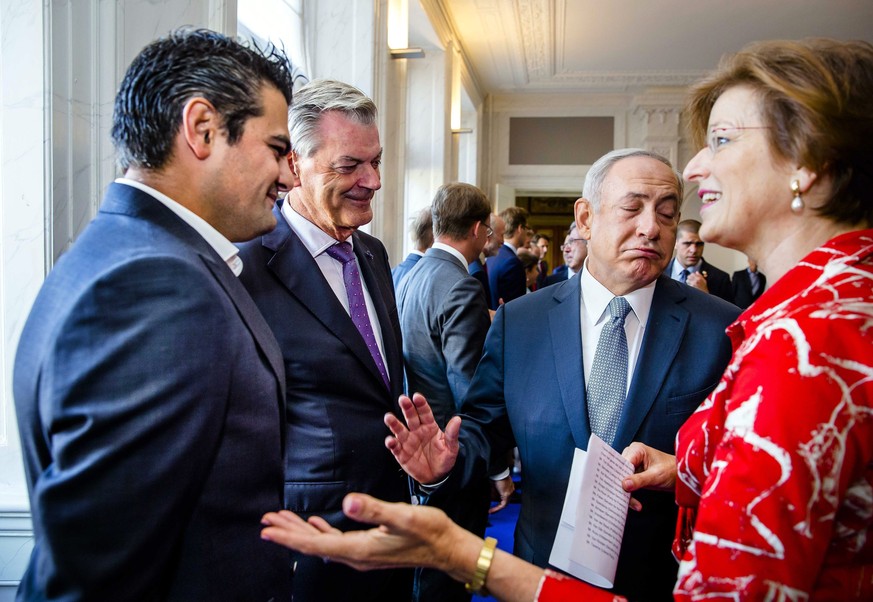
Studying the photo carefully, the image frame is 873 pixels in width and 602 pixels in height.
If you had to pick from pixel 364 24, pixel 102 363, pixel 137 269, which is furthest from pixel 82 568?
pixel 364 24

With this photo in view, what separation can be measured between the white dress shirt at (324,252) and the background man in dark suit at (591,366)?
1.11 feet

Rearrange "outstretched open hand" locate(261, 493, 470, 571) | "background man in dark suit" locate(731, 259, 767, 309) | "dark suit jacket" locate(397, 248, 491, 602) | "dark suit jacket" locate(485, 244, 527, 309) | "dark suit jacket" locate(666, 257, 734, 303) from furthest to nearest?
1. "dark suit jacket" locate(485, 244, 527, 309)
2. "background man in dark suit" locate(731, 259, 767, 309)
3. "dark suit jacket" locate(666, 257, 734, 303)
4. "dark suit jacket" locate(397, 248, 491, 602)
5. "outstretched open hand" locate(261, 493, 470, 571)

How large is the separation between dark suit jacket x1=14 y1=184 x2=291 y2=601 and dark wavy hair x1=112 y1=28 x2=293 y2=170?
90 mm

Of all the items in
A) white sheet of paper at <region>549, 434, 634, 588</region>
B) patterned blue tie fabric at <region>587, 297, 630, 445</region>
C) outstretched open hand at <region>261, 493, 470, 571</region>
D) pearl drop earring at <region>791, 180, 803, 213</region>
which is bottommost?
white sheet of paper at <region>549, 434, 634, 588</region>

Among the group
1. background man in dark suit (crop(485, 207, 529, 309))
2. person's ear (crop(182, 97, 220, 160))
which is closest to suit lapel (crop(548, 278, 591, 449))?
person's ear (crop(182, 97, 220, 160))

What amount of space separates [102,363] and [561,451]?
3.48 ft

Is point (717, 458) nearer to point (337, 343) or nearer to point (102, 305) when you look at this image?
point (102, 305)

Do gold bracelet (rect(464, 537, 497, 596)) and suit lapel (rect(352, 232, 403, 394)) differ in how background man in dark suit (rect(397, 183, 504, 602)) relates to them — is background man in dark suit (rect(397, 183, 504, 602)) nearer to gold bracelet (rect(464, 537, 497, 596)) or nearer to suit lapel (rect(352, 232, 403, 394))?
suit lapel (rect(352, 232, 403, 394))

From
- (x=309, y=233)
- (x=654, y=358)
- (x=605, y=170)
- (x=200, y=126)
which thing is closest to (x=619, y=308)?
(x=654, y=358)

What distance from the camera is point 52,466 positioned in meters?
0.87

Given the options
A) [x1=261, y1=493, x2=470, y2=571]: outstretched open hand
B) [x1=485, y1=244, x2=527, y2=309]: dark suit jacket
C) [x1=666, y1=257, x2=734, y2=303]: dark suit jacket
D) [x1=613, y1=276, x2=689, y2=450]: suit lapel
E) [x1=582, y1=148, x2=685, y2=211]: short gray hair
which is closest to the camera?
[x1=261, y1=493, x2=470, y2=571]: outstretched open hand

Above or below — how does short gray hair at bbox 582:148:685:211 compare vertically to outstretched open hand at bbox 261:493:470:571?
above

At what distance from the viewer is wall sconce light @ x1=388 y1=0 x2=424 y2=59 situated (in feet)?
16.5

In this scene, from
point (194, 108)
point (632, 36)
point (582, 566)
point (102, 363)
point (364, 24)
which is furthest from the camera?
point (632, 36)
